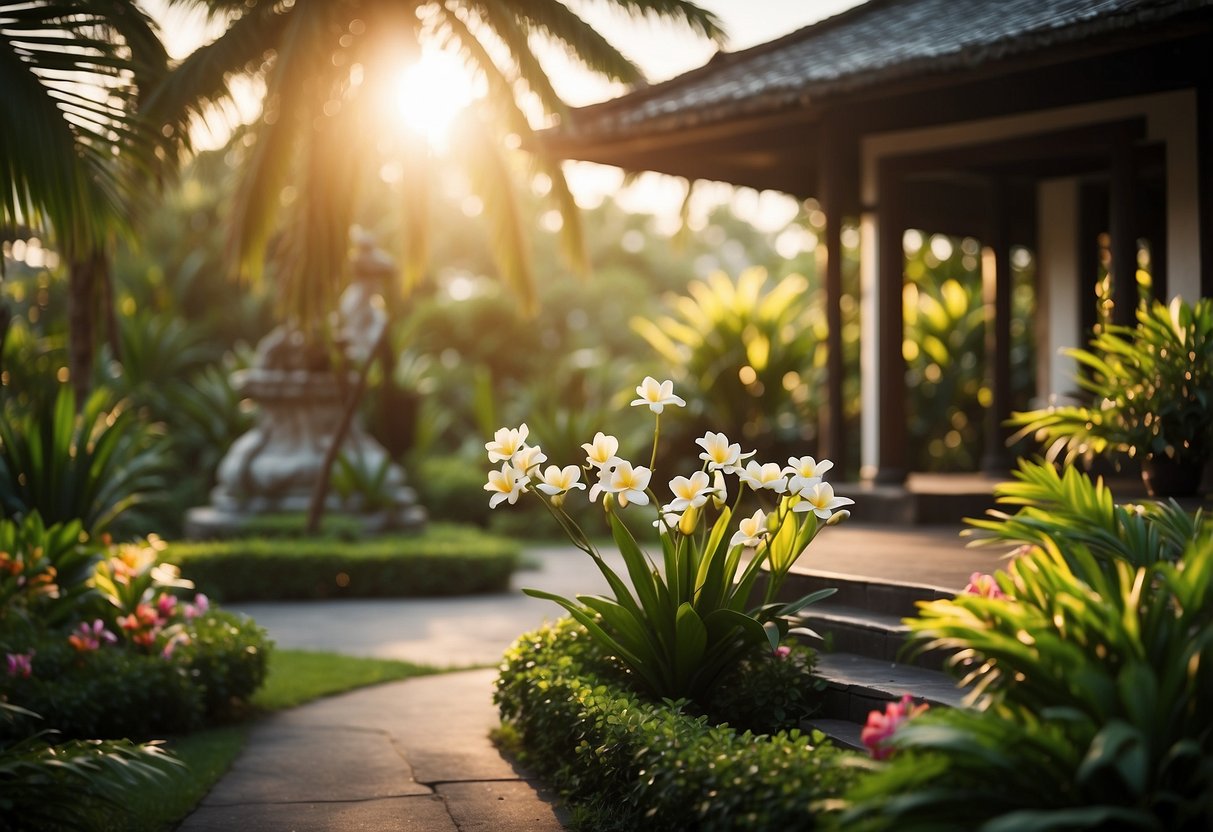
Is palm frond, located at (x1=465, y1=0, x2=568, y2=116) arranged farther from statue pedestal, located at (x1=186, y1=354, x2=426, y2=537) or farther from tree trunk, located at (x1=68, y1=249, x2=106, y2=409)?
statue pedestal, located at (x1=186, y1=354, x2=426, y2=537)

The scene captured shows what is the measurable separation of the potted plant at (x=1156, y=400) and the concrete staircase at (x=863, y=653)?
3.93ft

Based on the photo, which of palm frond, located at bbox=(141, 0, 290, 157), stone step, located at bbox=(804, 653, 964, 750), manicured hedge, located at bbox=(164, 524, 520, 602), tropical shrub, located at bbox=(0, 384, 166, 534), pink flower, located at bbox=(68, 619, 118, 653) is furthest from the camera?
manicured hedge, located at bbox=(164, 524, 520, 602)

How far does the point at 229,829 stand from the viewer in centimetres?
469

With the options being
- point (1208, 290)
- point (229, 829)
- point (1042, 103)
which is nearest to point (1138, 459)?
point (1208, 290)

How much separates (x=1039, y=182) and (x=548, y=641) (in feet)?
24.8

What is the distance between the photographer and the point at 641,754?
Answer: 4203 millimetres

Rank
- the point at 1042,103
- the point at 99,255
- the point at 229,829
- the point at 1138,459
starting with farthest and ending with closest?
the point at 99,255 → the point at 1042,103 → the point at 1138,459 → the point at 229,829

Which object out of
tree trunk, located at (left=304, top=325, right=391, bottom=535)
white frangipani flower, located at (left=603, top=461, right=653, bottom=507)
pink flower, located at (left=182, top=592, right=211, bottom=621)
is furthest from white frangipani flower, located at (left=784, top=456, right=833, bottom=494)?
tree trunk, located at (left=304, top=325, right=391, bottom=535)

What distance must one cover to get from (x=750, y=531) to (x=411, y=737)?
2.22 meters

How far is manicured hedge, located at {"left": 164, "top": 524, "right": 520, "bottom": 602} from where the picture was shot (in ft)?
A: 37.8

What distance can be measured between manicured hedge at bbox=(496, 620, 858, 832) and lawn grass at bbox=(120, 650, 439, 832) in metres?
1.32

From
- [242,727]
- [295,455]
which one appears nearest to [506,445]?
[242,727]

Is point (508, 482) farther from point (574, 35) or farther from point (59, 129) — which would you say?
point (574, 35)

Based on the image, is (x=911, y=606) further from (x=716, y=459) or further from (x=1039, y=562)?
(x=1039, y=562)
